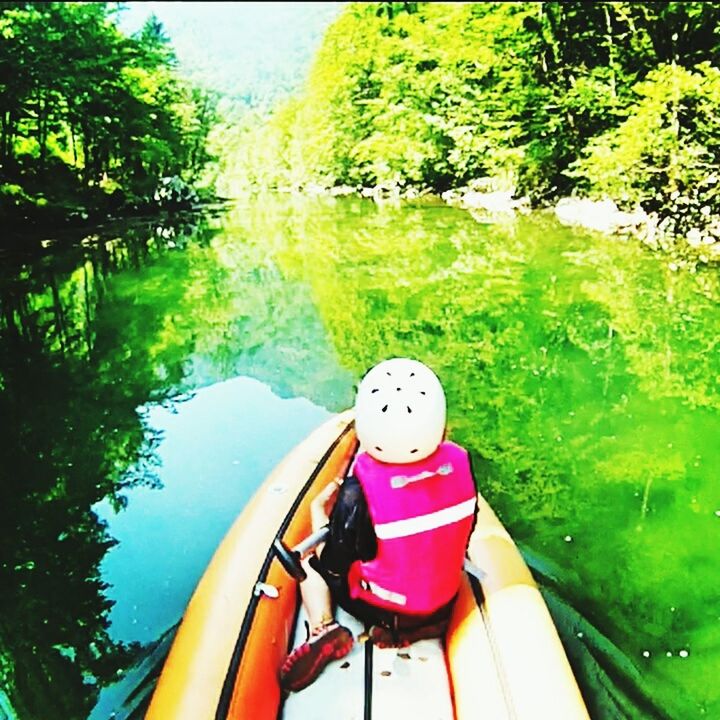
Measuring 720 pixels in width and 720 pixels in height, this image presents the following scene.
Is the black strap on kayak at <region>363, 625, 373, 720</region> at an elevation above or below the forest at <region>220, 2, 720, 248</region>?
below

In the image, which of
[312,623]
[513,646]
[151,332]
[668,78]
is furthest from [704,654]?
[668,78]

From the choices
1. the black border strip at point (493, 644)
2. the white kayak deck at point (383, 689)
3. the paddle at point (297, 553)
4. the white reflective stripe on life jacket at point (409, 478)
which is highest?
the white reflective stripe on life jacket at point (409, 478)

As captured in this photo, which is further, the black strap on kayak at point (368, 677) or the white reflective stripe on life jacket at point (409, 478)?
the white reflective stripe on life jacket at point (409, 478)

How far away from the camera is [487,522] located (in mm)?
2762

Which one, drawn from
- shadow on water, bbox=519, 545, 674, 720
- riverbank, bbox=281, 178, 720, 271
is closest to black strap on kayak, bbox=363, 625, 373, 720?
shadow on water, bbox=519, 545, 674, 720

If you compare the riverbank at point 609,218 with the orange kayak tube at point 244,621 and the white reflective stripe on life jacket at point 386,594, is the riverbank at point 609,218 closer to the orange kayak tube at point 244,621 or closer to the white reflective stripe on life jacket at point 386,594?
the orange kayak tube at point 244,621

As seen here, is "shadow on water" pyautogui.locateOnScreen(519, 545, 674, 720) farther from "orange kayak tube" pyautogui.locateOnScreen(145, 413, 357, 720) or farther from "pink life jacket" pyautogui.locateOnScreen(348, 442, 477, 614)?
"orange kayak tube" pyautogui.locateOnScreen(145, 413, 357, 720)

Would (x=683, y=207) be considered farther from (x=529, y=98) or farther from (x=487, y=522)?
(x=487, y=522)

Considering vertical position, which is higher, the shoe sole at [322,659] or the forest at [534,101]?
the forest at [534,101]

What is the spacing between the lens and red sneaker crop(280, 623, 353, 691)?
2.04 m

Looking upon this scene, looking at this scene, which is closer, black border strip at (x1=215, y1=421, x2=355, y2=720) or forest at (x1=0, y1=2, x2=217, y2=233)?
black border strip at (x1=215, y1=421, x2=355, y2=720)

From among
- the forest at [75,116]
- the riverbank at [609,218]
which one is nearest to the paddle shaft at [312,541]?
the riverbank at [609,218]

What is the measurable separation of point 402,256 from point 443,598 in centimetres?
1098

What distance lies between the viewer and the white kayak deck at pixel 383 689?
1957mm
